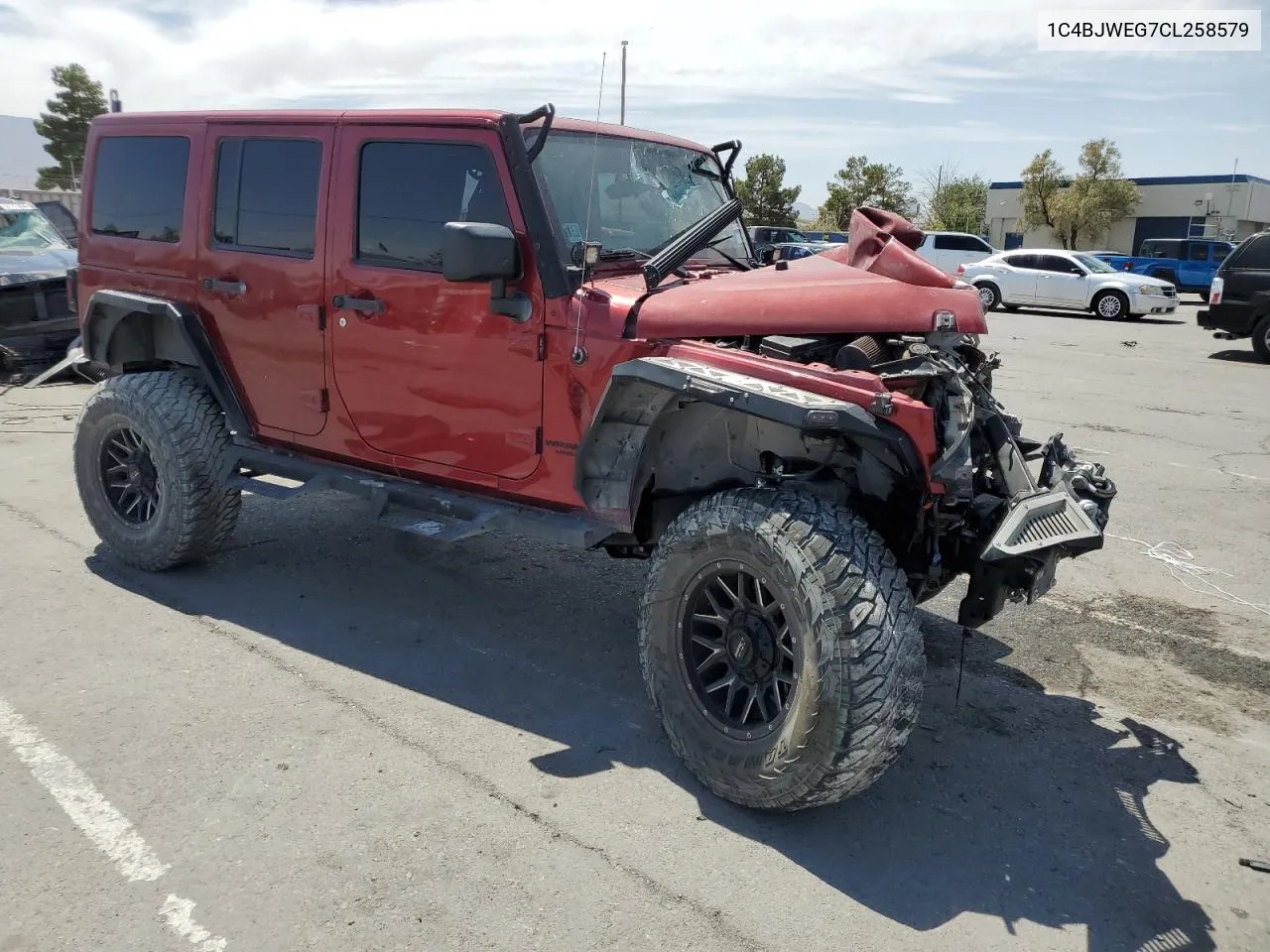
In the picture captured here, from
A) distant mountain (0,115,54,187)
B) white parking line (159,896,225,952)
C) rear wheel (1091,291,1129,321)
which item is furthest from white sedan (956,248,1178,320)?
distant mountain (0,115,54,187)

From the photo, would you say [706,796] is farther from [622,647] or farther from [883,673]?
[622,647]

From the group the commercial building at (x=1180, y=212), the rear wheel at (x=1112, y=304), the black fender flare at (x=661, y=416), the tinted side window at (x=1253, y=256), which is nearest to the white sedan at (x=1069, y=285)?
the rear wheel at (x=1112, y=304)

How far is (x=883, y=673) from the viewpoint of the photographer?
3.02 meters

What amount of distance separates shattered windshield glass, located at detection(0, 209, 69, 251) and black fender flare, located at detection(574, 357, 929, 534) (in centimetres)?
1046

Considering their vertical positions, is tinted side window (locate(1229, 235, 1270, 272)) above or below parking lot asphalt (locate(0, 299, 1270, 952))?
above

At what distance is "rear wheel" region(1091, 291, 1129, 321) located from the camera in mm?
22484

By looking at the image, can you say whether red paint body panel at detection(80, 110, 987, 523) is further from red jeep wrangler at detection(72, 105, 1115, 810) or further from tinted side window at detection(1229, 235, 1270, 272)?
tinted side window at detection(1229, 235, 1270, 272)

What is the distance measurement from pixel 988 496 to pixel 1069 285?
21809mm

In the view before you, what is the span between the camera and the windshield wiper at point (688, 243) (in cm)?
388

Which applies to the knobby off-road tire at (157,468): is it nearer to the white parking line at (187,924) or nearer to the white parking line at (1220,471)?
the white parking line at (187,924)

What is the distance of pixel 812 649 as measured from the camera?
307 centimetres

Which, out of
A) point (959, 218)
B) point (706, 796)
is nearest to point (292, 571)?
point (706, 796)

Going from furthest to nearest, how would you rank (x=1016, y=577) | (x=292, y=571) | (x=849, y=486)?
(x=292, y=571) → (x=849, y=486) → (x=1016, y=577)

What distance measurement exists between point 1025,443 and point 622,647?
6.37 feet
